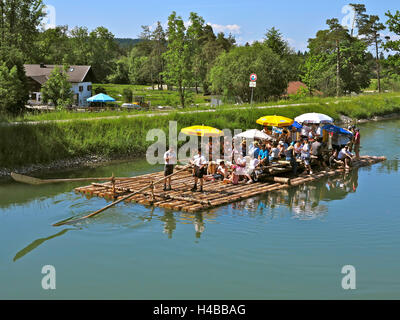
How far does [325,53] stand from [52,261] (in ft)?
222

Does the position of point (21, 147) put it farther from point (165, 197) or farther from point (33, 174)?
point (165, 197)

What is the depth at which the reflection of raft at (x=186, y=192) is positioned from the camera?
17438 millimetres

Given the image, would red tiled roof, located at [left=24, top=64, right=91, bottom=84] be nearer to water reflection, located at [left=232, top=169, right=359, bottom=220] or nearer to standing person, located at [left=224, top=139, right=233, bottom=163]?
standing person, located at [left=224, top=139, right=233, bottom=163]

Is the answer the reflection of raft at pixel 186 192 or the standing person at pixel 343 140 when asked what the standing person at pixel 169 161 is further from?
the standing person at pixel 343 140

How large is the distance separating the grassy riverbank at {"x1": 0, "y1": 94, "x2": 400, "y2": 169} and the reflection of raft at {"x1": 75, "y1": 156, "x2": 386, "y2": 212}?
20.0 feet

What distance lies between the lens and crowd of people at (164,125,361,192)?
758 inches

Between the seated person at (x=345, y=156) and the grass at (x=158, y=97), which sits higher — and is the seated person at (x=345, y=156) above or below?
below

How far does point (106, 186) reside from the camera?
752 inches

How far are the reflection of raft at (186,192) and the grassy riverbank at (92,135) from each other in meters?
6.09

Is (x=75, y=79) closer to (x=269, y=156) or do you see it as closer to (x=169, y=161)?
(x=269, y=156)

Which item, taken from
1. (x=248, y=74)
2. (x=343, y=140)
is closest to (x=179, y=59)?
(x=248, y=74)

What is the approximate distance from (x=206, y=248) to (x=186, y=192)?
5.00 m

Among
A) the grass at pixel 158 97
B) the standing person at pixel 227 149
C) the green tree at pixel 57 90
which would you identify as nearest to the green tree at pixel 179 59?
the grass at pixel 158 97

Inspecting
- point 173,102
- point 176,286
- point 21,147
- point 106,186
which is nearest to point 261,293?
point 176,286
